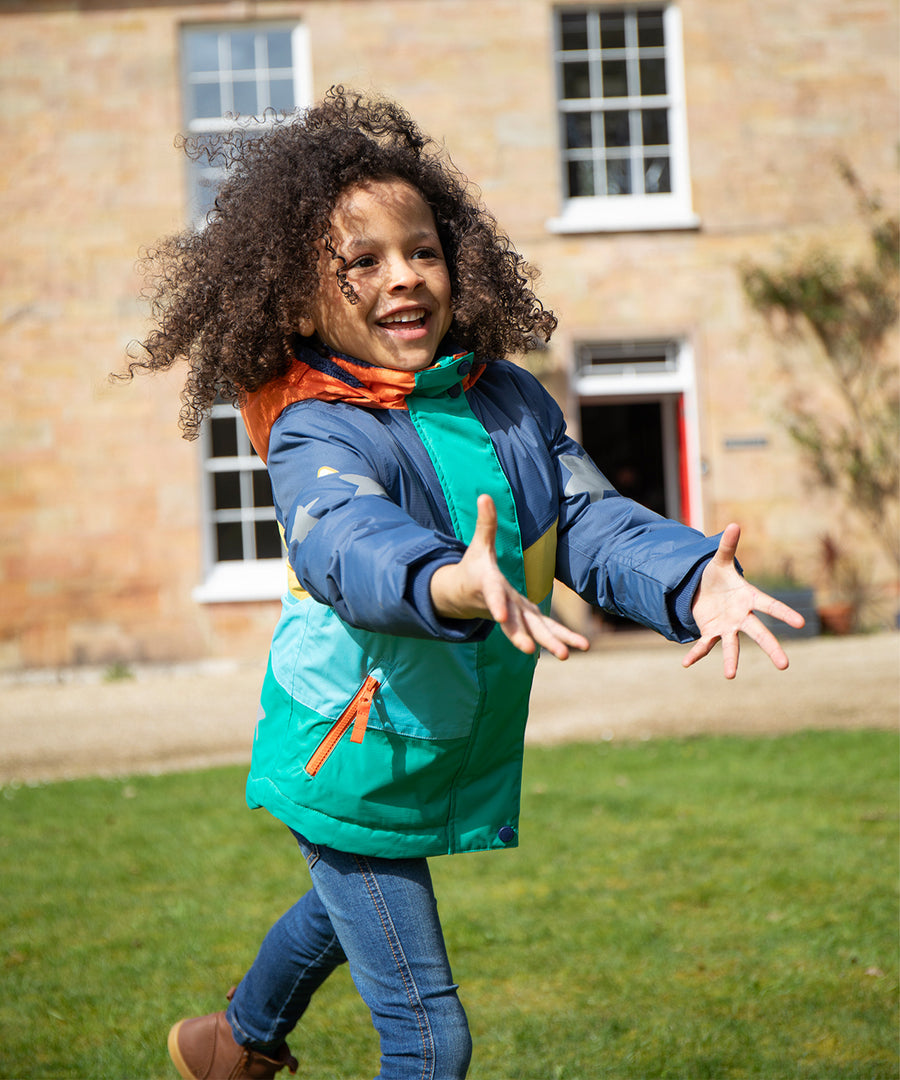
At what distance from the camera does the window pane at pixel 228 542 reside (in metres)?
12.0

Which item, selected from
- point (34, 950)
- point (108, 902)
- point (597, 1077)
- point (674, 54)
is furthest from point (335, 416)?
point (674, 54)

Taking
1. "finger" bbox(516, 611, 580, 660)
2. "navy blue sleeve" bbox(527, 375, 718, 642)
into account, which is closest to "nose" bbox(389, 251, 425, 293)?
"navy blue sleeve" bbox(527, 375, 718, 642)

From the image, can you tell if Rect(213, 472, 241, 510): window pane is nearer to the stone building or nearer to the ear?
the stone building

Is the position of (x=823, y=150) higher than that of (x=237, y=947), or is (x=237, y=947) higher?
(x=823, y=150)

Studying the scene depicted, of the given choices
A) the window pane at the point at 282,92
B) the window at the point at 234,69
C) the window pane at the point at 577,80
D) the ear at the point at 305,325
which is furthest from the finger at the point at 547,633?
the window pane at the point at 577,80

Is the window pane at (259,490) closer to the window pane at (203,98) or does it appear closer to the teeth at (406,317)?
the window pane at (203,98)

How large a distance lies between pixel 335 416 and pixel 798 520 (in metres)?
10.6

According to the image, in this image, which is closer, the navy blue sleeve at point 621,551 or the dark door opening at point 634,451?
the navy blue sleeve at point 621,551

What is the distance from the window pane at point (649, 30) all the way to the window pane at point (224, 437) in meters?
5.79

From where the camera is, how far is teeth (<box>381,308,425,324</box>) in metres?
2.15

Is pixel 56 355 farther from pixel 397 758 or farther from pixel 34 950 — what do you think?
pixel 397 758

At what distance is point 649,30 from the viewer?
39.8ft

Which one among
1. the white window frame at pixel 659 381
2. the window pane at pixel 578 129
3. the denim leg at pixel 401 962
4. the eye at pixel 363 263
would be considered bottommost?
the denim leg at pixel 401 962

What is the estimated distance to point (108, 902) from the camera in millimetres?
4508
